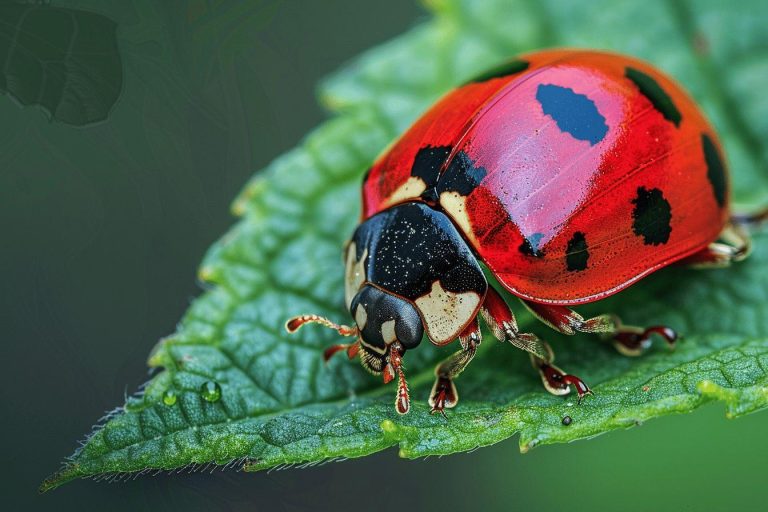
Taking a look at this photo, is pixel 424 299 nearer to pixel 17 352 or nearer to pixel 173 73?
pixel 17 352

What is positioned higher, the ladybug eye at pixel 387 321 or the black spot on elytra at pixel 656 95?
the black spot on elytra at pixel 656 95

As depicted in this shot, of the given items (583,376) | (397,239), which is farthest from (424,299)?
(583,376)

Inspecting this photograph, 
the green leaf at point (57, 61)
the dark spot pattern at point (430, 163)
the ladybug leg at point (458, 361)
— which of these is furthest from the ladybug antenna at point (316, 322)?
the green leaf at point (57, 61)

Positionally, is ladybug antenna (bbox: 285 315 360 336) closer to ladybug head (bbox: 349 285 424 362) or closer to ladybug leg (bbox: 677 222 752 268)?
ladybug head (bbox: 349 285 424 362)

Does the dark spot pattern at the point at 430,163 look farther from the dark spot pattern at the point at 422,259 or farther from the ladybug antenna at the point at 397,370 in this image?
the ladybug antenna at the point at 397,370

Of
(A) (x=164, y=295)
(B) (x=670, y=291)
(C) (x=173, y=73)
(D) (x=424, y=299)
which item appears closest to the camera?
(D) (x=424, y=299)

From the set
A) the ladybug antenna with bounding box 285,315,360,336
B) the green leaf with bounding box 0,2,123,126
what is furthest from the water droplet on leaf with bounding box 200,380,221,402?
the green leaf with bounding box 0,2,123,126

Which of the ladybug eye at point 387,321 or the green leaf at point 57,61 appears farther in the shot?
the green leaf at point 57,61
